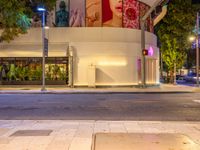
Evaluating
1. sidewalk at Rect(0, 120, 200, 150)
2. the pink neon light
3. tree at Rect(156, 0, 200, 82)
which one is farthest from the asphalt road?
tree at Rect(156, 0, 200, 82)

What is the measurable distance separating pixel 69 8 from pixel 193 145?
28.1 metres

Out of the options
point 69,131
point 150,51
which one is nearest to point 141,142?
point 69,131

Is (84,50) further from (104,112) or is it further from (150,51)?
(104,112)

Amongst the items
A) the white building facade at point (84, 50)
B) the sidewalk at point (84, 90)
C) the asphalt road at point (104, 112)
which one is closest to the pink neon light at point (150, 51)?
the white building facade at point (84, 50)

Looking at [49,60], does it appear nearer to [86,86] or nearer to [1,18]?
[86,86]

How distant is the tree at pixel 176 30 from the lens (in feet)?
143

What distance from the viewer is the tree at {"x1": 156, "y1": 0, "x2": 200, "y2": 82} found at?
43500 mm

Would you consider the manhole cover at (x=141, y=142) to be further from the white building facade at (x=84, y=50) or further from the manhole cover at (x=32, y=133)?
the white building facade at (x=84, y=50)

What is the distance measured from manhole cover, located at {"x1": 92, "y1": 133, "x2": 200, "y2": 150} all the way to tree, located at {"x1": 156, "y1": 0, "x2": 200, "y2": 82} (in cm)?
3451

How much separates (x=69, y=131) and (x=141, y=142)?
95.9 inches

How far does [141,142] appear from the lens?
31.0ft

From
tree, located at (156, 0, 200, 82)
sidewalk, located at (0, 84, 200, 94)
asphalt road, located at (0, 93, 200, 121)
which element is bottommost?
asphalt road, located at (0, 93, 200, 121)

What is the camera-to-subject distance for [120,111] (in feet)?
56.2

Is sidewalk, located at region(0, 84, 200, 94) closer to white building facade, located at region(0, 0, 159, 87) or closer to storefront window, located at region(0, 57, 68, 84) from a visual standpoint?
storefront window, located at region(0, 57, 68, 84)
